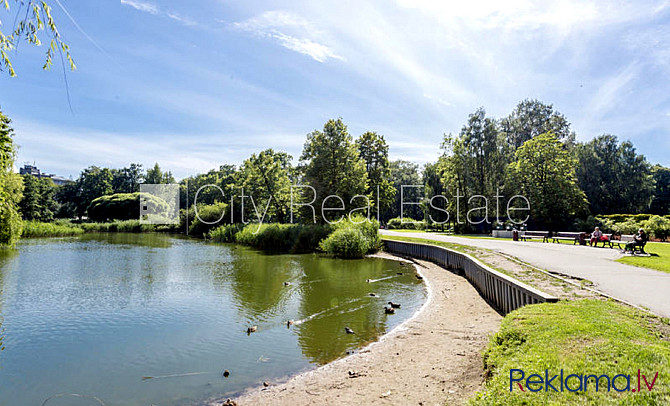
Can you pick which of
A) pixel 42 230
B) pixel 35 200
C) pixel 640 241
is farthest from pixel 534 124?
pixel 35 200

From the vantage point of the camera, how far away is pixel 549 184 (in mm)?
39750

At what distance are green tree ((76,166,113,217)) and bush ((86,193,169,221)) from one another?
11.4m

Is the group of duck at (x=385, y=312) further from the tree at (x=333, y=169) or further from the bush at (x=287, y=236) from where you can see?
the tree at (x=333, y=169)

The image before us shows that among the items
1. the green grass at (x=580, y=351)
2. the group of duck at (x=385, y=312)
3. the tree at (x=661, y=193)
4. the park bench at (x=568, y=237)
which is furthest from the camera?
→ the tree at (x=661, y=193)

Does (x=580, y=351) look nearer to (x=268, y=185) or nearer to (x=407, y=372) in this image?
(x=407, y=372)

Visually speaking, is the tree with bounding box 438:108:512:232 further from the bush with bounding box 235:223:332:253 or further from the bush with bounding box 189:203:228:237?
the bush with bounding box 189:203:228:237

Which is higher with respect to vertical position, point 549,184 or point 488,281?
point 549,184

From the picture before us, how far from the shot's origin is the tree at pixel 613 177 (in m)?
50.3

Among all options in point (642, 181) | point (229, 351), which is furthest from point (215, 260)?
point (642, 181)

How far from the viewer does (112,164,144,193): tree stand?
103 metres

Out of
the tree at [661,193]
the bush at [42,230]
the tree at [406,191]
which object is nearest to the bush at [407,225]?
the tree at [406,191]

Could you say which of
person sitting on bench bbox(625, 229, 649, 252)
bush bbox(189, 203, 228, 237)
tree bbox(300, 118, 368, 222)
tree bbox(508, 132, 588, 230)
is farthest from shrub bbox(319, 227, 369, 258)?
bush bbox(189, 203, 228, 237)

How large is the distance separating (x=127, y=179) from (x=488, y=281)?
112237 mm

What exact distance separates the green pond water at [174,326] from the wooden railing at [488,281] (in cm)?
244
